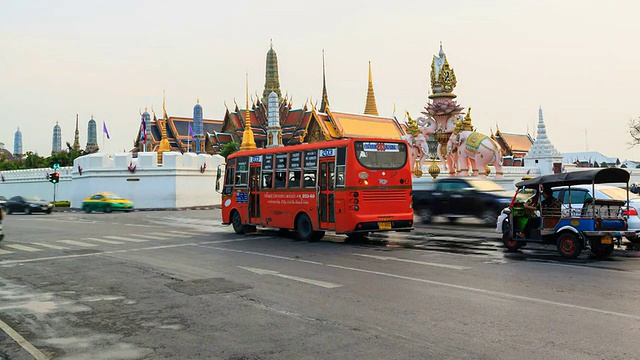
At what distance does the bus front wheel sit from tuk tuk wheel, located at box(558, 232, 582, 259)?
21.9 ft

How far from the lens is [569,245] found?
39.5 ft

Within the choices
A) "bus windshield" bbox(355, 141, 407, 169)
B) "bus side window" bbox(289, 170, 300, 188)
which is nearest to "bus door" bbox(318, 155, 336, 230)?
"bus windshield" bbox(355, 141, 407, 169)

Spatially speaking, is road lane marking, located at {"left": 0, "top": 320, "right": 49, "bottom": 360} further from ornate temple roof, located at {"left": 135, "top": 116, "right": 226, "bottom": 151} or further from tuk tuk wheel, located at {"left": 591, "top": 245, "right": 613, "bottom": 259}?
ornate temple roof, located at {"left": 135, "top": 116, "right": 226, "bottom": 151}

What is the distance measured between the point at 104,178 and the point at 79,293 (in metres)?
35.1

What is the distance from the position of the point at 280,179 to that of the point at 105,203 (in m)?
23.9

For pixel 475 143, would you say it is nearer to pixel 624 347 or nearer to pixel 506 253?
pixel 506 253

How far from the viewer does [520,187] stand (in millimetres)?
13266

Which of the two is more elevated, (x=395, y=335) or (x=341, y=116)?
(x=341, y=116)

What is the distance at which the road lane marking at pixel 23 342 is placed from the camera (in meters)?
5.90

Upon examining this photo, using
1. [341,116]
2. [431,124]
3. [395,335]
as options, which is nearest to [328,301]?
[395,335]

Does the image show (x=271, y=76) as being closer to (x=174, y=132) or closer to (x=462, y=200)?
(x=174, y=132)

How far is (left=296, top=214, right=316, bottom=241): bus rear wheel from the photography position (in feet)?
54.7

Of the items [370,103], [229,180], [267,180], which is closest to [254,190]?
[267,180]

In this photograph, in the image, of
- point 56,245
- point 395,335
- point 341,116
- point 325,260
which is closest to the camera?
point 395,335
